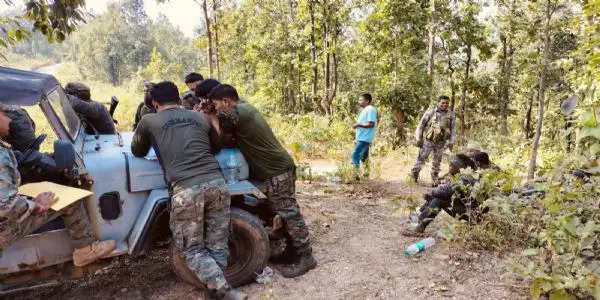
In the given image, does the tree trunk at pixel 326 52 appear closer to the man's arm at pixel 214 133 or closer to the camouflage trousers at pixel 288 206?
the camouflage trousers at pixel 288 206

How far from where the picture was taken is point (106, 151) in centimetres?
340

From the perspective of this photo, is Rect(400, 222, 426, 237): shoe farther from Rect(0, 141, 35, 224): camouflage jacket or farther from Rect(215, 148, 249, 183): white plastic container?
Rect(0, 141, 35, 224): camouflage jacket

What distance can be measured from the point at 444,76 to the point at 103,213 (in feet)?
59.3

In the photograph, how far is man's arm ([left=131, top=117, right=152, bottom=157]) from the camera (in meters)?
3.05

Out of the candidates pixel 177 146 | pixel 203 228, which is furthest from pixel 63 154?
pixel 203 228

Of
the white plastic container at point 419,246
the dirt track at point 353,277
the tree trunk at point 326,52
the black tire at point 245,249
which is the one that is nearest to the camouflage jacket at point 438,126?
the dirt track at point 353,277

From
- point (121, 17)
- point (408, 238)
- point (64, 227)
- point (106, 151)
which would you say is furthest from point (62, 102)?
point (121, 17)

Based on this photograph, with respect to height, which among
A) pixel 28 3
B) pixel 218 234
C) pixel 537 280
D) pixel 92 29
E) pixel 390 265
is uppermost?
pixel 92 29

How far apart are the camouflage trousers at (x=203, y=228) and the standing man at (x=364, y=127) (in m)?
3.83

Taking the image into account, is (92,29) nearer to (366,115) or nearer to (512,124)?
(512,124)

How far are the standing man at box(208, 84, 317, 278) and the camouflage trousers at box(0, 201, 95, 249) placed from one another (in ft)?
4.25

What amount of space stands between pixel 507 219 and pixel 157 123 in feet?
11.1

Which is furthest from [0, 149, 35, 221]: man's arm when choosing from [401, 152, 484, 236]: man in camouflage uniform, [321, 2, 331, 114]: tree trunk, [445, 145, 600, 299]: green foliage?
[321, 2, 331, 114]: tree trunk

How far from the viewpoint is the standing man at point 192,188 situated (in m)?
2.98
